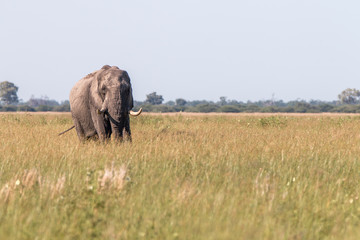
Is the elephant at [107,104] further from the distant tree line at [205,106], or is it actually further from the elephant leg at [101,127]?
the distant tree line at [205,106]

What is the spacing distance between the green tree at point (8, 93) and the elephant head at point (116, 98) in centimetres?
14751

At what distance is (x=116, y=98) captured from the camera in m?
9.53

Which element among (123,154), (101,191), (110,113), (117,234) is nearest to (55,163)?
(123,154)

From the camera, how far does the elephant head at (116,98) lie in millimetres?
9562

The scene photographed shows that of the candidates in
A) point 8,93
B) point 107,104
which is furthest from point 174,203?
point 8,93

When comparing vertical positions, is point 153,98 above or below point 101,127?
above

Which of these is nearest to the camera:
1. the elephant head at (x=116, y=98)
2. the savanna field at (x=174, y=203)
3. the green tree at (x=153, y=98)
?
the savanna field at (x=174, y=203)

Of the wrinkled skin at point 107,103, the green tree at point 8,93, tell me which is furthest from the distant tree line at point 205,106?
the wrinkled skin at point 107,103

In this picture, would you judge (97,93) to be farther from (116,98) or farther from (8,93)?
(8,93)

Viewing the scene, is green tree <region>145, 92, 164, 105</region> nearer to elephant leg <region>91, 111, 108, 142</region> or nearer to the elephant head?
elephant leg <region>91, 111, 108, 142</region>

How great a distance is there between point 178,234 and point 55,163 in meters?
3.76

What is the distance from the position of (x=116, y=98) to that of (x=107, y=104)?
32 cm

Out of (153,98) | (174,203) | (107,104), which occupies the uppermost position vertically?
(153,98)

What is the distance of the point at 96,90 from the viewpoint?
10.3 meters
